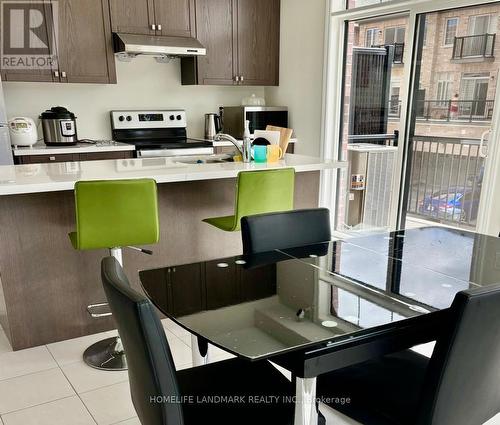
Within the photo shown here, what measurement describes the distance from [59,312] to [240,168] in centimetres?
138

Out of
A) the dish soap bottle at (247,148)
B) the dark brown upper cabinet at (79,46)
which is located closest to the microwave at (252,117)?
the dark brown upper cabinet at (79,46)

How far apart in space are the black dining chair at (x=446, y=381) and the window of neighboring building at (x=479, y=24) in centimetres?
270

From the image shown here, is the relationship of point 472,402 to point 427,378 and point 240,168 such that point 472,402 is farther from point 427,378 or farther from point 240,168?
point 240,168

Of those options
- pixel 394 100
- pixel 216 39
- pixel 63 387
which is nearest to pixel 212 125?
pixel 216 39

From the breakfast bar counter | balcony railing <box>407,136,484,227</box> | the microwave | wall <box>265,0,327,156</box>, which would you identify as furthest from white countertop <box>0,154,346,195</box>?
the microwave

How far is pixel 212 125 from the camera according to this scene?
4977 mm

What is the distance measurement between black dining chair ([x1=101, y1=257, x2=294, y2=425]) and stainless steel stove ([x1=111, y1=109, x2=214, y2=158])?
3.10 metres

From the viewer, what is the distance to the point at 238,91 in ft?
17.5

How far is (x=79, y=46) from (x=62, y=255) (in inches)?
92.4

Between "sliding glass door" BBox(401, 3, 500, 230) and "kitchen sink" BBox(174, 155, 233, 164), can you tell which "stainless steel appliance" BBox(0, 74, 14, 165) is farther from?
"sliding glass door" BBox(401, 3, 500, 230)

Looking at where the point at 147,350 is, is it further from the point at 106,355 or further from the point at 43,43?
the point at 43,43

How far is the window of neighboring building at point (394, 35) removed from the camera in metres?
3.83

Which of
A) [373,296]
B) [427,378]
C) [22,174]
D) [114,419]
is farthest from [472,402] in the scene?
[22,174]

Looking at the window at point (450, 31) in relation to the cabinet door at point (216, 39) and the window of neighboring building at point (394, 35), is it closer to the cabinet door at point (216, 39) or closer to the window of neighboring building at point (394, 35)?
the window of neighboring building at point (394, 35)
